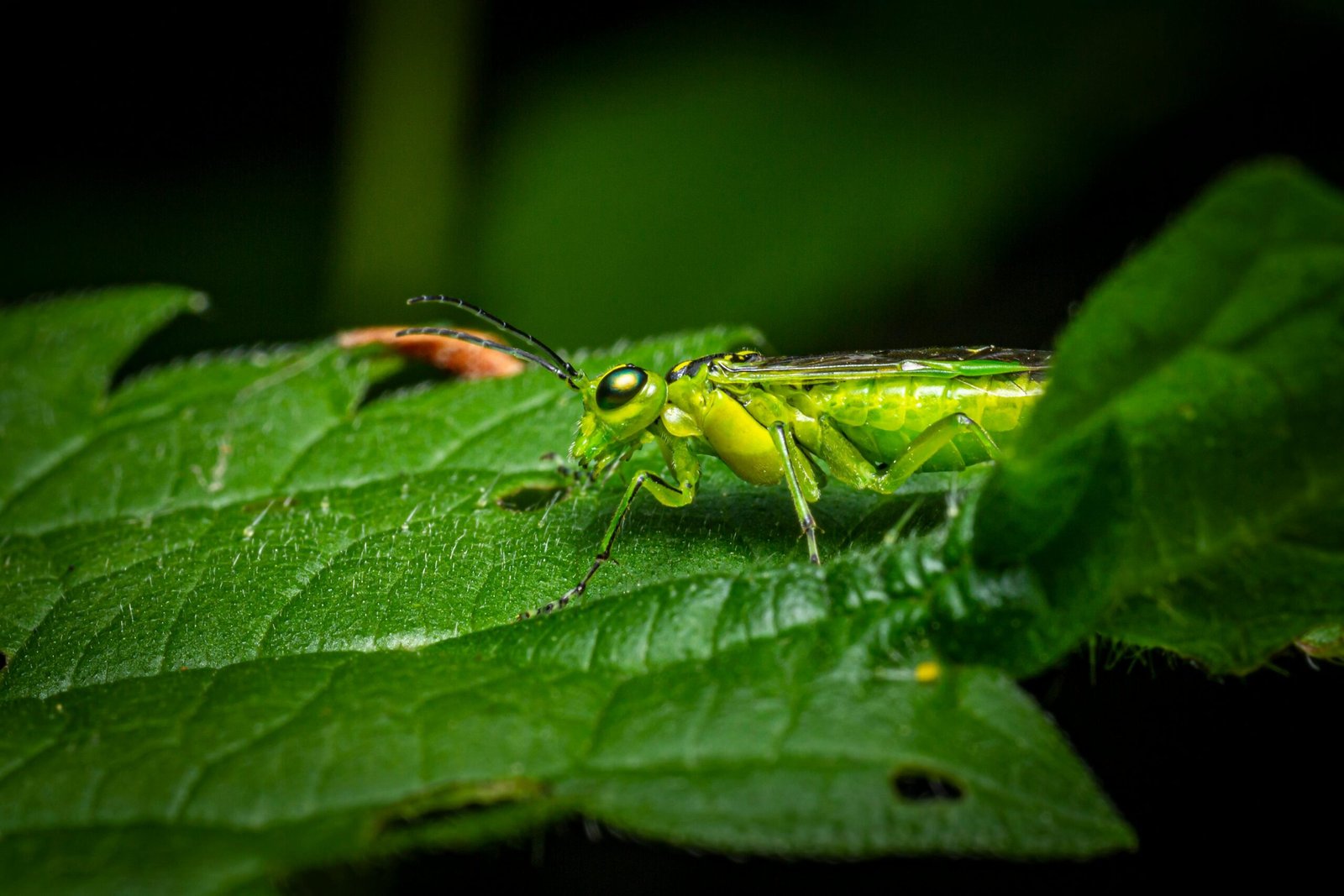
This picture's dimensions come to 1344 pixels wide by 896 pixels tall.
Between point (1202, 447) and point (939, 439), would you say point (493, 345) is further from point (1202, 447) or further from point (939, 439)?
point (1202, 447)

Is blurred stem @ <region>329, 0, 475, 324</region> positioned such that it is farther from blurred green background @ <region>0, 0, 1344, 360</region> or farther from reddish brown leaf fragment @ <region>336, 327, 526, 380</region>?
reddish brown leaf fragment @ <region>336, 327, 526, 380</region>

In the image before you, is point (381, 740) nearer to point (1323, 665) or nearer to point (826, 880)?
point (1323, 665)

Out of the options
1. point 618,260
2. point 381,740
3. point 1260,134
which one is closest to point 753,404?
point 381,740

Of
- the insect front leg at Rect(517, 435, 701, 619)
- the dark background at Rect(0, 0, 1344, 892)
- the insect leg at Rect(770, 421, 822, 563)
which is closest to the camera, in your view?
the insect front leg at Rect(517, 435, 701, 619)

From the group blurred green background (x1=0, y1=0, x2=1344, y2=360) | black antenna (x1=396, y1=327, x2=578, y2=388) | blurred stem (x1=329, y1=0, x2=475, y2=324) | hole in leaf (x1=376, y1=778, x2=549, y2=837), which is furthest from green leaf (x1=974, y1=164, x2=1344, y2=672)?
blurred stem (x1=329, y1=0, x2=475, y2=324)

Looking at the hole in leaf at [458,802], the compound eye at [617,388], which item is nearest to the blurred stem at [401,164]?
the compound eye at [617,388]


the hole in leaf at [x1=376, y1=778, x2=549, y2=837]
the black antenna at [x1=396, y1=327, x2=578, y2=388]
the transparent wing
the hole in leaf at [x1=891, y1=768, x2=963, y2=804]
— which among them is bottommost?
the hole in leaf at [x1=376, y1=778, x2=549, y2=837]
